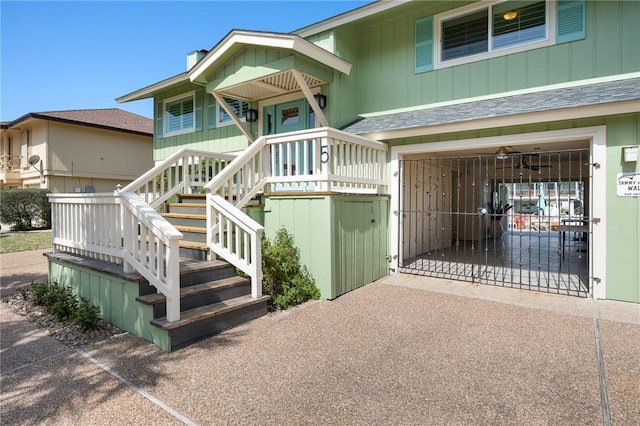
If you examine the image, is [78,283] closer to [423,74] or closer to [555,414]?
[555,414]

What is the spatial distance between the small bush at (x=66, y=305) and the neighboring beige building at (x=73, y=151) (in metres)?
15.1

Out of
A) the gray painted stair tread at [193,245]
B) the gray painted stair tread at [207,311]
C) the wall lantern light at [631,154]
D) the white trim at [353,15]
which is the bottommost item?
the gray painted stair tread at [207,311]

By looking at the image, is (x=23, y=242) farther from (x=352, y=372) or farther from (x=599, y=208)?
(x=599, y=208)

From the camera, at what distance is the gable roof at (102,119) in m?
17.0

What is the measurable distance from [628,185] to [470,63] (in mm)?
3400

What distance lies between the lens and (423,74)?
23.5ft

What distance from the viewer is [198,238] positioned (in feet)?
17.2

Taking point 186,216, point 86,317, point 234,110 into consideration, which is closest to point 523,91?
point 186,216

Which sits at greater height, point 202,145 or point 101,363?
point 202,145

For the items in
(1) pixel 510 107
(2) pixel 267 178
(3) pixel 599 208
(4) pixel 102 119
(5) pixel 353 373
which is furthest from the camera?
(4) pixel 102 119

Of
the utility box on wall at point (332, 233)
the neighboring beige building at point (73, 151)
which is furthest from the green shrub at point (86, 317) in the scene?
the neighboring beige building at point (73, 151)


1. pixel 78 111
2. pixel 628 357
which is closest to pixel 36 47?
pixel 628 357

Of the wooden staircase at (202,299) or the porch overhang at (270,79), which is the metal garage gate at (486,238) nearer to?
the porch overhang at (270,79)

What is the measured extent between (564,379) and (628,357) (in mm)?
954
